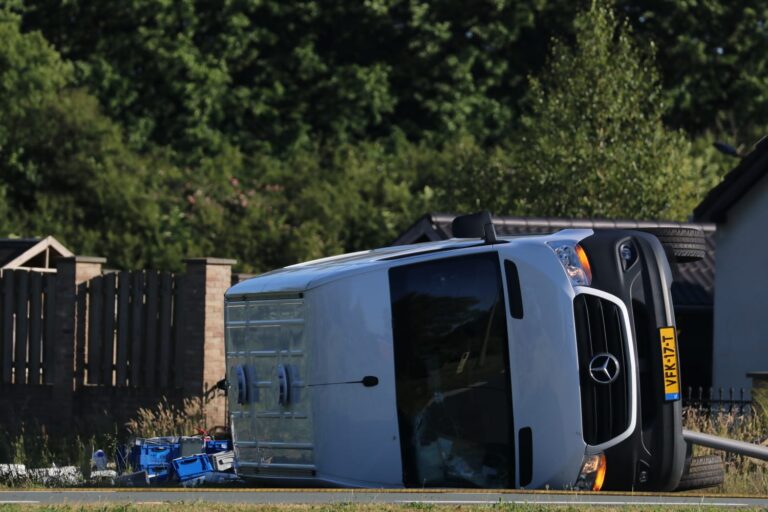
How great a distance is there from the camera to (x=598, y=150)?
33.9m

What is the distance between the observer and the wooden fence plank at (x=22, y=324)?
23.4 m

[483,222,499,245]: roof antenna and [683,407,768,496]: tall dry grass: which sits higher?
[483,222,499,245]: roof antenna

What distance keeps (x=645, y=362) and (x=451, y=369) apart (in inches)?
55.9

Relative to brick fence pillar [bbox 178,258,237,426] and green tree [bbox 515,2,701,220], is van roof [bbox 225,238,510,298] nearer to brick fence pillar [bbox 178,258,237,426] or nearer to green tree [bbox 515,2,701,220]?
brick fence pillar [bbox 178,258,237,426]

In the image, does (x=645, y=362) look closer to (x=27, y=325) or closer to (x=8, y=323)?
(x=27, y=325)

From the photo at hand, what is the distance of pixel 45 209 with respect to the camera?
135 ft

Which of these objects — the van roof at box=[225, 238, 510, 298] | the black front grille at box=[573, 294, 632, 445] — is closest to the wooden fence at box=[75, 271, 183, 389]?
the van roof at box=[225, 238, 510, 298]

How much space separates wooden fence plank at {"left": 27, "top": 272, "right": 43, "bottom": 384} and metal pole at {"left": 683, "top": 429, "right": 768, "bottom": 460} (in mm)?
13463

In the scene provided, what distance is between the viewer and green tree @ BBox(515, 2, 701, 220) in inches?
1331

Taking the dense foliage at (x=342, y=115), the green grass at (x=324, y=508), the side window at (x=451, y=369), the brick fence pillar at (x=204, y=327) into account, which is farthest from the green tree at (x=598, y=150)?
the green grass at (x=324, y=508)

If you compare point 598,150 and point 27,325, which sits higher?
point 598,150

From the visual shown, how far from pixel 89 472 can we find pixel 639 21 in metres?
41.0

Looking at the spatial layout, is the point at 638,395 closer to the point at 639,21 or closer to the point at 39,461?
the point at 39,461

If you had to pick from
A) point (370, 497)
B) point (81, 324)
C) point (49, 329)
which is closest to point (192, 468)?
point (370, 497)
